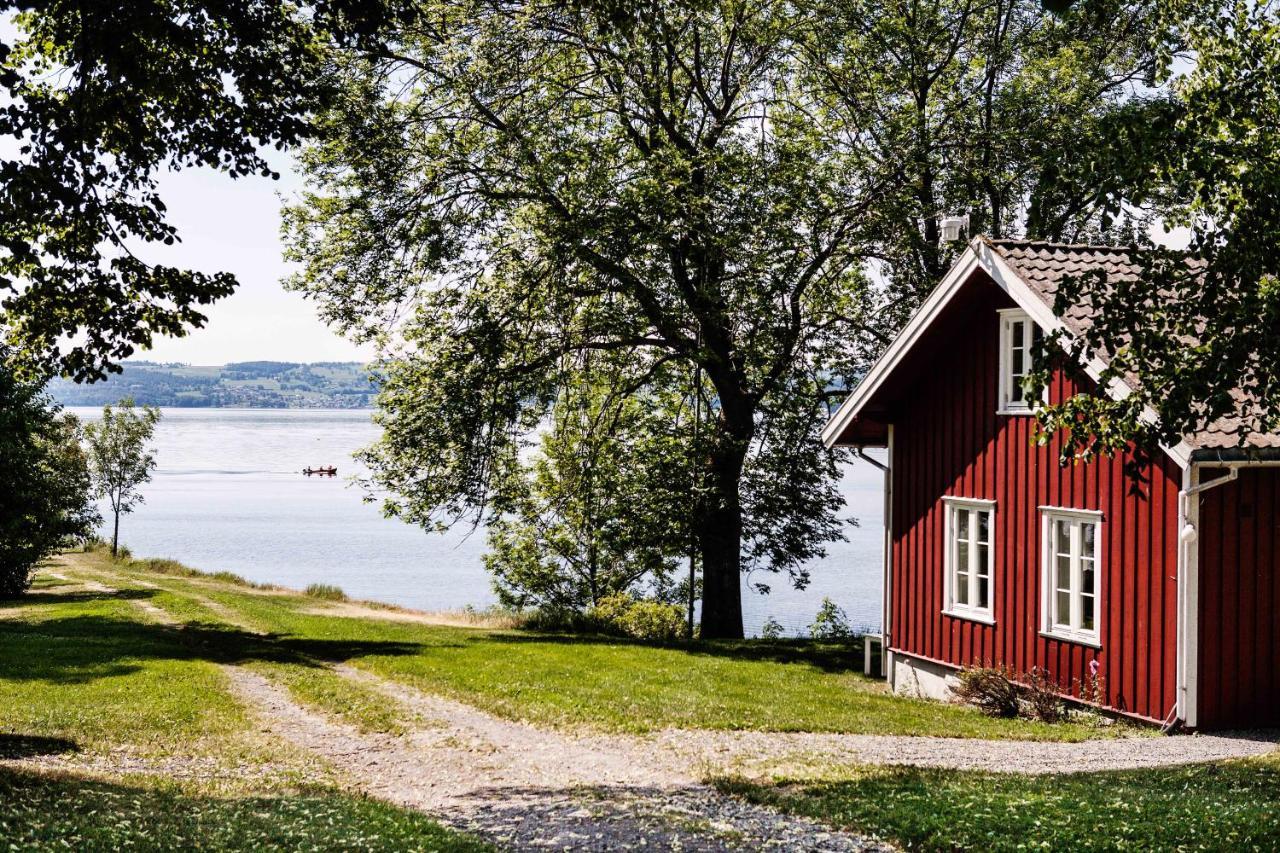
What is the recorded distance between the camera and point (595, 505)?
30484 millimetres

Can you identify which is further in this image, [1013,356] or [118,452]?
[118,452]

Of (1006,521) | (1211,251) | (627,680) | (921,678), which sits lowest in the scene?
(627,680)

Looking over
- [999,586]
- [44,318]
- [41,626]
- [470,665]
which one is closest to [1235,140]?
[999,586]

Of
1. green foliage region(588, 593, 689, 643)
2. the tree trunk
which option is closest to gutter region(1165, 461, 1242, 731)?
the tree trunk

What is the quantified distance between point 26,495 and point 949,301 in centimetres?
2731

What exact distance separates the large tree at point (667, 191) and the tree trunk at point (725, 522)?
11cm

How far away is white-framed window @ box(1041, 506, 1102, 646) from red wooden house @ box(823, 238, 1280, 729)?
29mm

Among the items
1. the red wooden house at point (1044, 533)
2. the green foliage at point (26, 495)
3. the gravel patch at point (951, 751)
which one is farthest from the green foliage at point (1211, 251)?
the green foliage at point (26, 495)

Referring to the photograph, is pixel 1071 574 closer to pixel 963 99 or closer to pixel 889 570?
pixel 889 570

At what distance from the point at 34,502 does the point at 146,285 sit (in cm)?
2300

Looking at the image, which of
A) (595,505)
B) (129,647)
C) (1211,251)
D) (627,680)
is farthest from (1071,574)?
(129,647)

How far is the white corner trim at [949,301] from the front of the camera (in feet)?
50.4

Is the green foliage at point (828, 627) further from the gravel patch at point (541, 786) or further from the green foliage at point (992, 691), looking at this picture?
the gravel patch at point (541, 786)

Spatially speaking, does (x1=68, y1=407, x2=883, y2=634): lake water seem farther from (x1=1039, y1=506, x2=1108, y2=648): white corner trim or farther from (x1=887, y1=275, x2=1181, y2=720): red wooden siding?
(x1=1039, y1=506, x2=1108, y2=648): white corner trim
